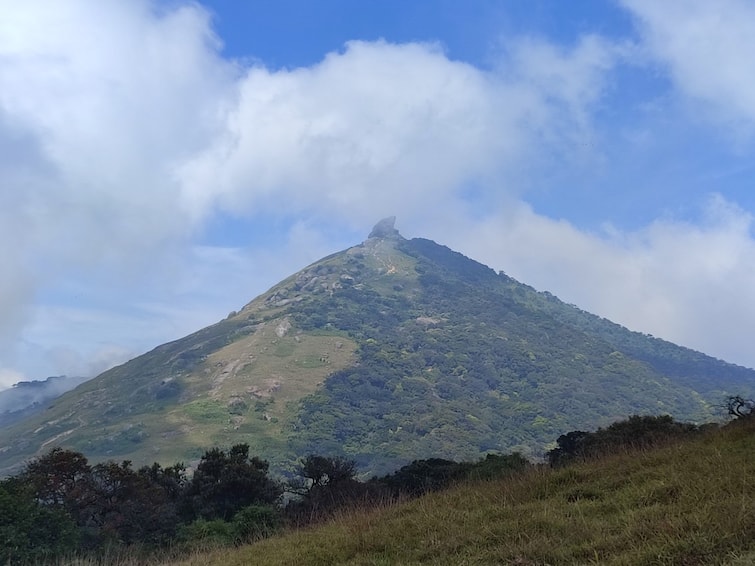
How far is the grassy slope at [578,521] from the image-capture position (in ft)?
16.5

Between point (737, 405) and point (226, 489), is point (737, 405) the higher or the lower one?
the higher one

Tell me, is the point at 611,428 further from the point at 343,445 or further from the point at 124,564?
the point at 343,445

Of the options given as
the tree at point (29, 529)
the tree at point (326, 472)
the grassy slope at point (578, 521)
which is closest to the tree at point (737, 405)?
the grassy slope at point (578, 521)

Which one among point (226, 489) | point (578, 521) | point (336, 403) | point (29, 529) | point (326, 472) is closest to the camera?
point (578, 521)

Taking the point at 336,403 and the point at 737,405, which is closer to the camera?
the point at 737,405

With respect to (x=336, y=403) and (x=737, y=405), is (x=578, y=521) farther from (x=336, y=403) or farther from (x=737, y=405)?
(x=336, y=403)

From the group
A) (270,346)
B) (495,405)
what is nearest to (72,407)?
(270,346)

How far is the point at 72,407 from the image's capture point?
559 ft

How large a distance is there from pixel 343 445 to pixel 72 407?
311 ft

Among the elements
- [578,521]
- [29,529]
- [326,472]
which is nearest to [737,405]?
[578,521]

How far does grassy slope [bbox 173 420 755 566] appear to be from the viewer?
504cm

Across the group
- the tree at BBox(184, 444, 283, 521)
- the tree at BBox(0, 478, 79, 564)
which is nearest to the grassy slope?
the tree at BBox(0, 478, 79, 564)

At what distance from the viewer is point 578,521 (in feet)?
20.6

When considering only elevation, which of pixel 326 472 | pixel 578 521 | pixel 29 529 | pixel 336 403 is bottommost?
pixel 336 403
